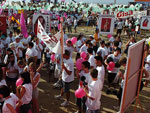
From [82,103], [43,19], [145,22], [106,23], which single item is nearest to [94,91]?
[82,103]

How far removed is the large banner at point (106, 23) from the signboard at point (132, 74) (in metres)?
5.89

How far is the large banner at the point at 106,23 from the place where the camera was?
9.27 metres

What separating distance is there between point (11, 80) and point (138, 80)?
147 inches

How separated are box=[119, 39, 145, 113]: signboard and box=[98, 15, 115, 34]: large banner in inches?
232

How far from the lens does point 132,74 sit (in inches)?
131

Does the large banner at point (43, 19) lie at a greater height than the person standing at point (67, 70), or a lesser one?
greater

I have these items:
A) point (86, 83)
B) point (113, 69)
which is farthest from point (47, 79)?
point (86, 83)

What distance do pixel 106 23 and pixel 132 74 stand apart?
639cm

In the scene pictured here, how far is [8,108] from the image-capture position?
131 inches

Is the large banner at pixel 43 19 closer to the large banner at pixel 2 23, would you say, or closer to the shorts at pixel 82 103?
the large banner at pixel 2 23

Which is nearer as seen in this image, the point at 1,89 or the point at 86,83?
the point at 1,89

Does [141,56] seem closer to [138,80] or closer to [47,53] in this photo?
[138,80]

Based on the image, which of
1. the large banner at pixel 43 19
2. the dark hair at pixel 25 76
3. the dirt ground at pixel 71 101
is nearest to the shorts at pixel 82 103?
the dirt ground at pixel 71 101

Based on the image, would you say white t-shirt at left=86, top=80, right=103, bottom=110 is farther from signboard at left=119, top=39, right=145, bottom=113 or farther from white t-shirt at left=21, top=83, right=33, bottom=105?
white t-shirt at left=21, top=83, right=33, bottom=105
